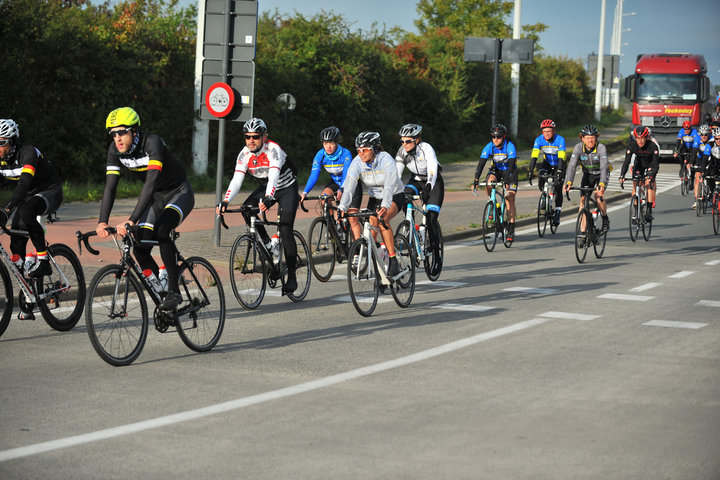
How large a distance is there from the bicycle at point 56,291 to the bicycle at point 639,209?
416 inches

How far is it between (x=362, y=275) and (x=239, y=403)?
3.49 m

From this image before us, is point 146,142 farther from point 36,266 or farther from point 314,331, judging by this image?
point 314,331

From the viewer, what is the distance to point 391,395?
6398 mm

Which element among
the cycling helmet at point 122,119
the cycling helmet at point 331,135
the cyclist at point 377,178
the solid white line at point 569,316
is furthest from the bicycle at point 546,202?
the cycling helmet at point 122,119

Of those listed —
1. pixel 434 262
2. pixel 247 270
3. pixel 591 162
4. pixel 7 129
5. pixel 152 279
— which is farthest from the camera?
pixel 591 162

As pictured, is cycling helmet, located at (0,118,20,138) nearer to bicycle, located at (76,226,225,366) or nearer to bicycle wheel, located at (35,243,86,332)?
bicycle wheel, located at (35,243,86,332)

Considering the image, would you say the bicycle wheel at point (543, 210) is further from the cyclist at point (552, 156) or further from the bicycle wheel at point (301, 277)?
the bicycle wheel at point (301, 277)

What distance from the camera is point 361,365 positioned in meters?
7.32

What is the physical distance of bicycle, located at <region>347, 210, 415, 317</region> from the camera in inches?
370

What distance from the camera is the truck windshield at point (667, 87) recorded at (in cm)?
3901

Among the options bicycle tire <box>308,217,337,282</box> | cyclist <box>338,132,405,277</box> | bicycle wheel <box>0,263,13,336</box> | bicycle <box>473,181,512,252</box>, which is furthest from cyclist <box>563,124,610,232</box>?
bicycle wheel <box>0,263,13,336</box>

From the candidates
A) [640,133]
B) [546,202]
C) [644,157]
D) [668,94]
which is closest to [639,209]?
[644,157]

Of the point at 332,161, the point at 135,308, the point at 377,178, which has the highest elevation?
the point at 332,161

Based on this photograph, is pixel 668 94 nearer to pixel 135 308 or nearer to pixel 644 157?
pixel 644 157
